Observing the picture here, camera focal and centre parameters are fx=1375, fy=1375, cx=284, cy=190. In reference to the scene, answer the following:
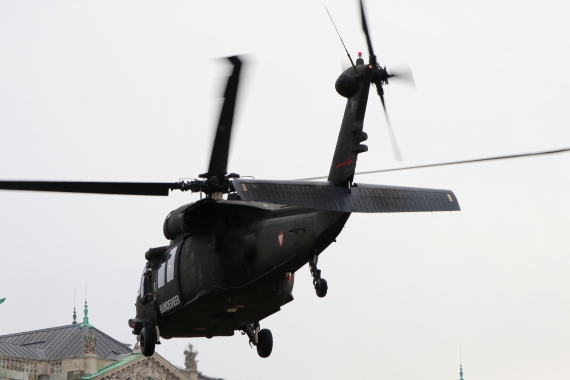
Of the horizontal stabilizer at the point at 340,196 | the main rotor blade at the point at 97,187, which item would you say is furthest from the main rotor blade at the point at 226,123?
the horizontal stabilizer at the point at 340,196

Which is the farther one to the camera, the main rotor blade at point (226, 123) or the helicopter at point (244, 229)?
the main rotor blade at point (226, 123)

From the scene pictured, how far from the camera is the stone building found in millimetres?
87312

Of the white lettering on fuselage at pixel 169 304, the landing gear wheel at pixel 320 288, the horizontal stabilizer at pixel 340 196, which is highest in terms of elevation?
the horizontal stabilizer at pixel 340 196

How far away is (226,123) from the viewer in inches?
1356

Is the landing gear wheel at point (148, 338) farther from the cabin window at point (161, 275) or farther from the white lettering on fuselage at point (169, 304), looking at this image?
the cabin window at point (161, 275)

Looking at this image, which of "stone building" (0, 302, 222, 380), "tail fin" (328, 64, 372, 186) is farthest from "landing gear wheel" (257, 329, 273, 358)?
"stone building" (0, 302, 222, 380)

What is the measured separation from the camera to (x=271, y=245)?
117 ft

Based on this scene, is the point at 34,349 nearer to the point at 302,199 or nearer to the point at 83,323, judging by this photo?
the point at 83,323

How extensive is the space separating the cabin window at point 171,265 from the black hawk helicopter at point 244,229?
0.04 metres

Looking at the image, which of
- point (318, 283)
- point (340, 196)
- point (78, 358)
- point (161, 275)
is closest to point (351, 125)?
point (340, 196)

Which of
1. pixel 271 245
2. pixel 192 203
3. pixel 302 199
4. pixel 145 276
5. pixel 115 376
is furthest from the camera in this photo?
pixel 115 376

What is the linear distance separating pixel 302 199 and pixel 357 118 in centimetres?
254

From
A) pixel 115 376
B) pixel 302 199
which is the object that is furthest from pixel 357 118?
pixel 115 376

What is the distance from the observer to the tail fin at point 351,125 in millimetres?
33719
